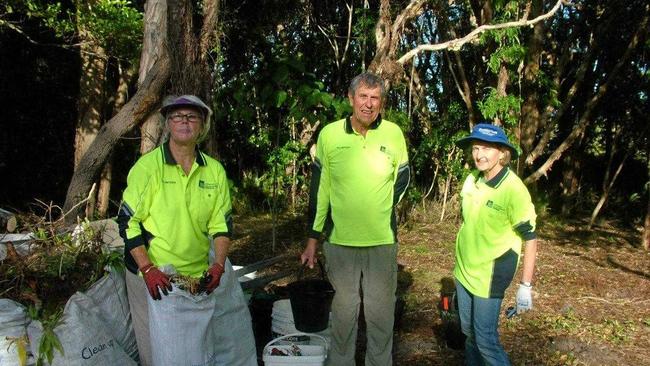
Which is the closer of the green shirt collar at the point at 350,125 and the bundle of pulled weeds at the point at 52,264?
the bundle of pulled weeds at the point at 52,264

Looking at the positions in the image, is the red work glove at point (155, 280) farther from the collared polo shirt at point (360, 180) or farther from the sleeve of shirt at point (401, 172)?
the sleeve of shirt at point (401, 172)

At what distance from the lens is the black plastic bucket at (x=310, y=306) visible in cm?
358

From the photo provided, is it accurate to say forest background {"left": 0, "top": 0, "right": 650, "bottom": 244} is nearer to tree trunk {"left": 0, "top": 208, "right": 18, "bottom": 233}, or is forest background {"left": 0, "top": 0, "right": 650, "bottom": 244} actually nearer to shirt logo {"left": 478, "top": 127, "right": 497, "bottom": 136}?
tree trunk {"left": 0, "top": 208, "right": 18, "bottom": 233}

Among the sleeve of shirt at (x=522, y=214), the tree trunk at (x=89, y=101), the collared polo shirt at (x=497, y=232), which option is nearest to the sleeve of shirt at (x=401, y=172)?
the collared polo shirt at (x=497, y=232)

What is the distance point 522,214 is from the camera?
311 cm

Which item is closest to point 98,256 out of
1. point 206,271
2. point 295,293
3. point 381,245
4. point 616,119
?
point 206,271

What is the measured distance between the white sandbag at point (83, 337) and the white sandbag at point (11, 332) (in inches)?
1.9

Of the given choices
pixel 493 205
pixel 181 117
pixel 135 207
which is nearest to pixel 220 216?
pixel 135 207

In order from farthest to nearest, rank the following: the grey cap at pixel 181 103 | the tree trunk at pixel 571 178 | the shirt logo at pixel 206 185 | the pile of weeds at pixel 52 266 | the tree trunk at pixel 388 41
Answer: the tree trunk at pixel 571 178 < the tree trunk at pixel 388 41 < the pile of weeds at pixel 52 266 < the shirt logo at pixel 206 185 < the grey cap at pixel 181 103

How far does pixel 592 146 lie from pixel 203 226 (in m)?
12.4

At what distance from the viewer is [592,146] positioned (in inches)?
518

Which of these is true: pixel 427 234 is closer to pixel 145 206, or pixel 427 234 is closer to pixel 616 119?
pixel 616 119

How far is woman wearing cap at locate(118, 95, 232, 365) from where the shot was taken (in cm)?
278

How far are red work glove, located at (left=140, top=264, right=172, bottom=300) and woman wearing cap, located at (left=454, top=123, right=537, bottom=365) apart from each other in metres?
1.71
